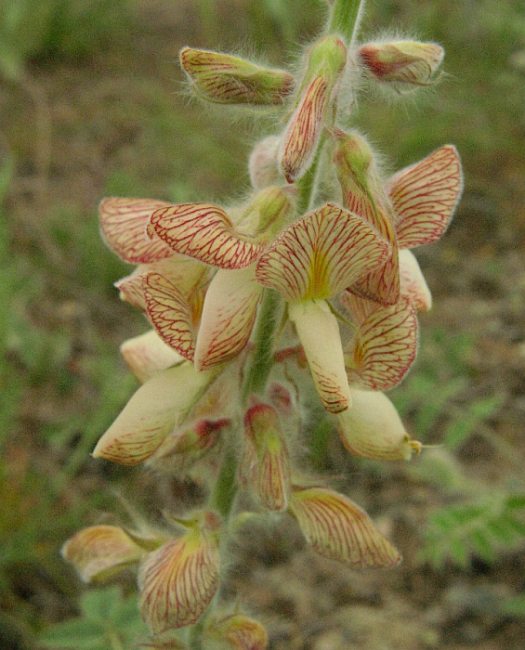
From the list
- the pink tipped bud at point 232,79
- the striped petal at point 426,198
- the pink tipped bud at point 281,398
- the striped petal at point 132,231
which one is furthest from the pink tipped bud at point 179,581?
the pink tipped bud at point 232,79

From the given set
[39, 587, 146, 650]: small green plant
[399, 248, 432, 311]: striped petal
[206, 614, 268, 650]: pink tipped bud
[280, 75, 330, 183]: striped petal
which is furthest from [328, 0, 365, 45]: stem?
[39, 587, 146, 650]: small green plant

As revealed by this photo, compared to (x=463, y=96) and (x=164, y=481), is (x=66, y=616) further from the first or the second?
(x=463, y=96)

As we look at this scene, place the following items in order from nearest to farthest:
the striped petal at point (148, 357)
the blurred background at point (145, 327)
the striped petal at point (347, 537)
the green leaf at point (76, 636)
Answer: the striped petal at point (347, 537)
the striped petal at point (148, 357)
the green leaf at point (76, 636)
the blurred background at point (145, 327)

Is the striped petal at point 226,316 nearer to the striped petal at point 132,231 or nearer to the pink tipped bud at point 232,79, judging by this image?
the striped petal at point 132,231

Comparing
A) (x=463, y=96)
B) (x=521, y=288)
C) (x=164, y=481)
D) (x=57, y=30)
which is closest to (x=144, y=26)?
(x=57, y=30)

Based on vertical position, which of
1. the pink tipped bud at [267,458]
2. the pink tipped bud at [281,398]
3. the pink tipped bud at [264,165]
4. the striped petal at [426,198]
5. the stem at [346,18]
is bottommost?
the pink tipped bud at [267,458]

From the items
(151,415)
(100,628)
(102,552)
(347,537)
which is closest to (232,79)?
(151,415)

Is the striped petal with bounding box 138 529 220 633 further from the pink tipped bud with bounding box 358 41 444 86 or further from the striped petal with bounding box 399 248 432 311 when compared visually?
the pink tipped bud with bounding box 358 41 444 86

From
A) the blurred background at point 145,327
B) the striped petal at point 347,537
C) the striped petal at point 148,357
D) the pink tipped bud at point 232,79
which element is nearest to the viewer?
the pink tipped bud at point 232,79

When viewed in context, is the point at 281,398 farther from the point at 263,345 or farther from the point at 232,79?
the point at 232,79
